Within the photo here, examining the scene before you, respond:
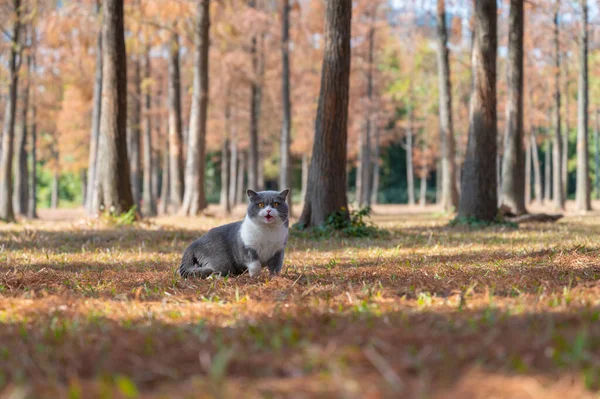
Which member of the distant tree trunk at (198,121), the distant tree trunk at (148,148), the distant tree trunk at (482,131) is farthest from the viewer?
the distant tree trunk at (148,148)

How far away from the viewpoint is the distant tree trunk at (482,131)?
43.9 feet

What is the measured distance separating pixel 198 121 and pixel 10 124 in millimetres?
5275

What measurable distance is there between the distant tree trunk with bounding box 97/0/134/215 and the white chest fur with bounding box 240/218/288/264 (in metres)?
7.32

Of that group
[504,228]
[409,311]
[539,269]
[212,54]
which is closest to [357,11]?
[212,54]

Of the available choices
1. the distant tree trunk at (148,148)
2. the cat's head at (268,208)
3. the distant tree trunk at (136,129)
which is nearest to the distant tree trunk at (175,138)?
the distant tree trunk at (136,129)

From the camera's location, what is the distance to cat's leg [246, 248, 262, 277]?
226 inches

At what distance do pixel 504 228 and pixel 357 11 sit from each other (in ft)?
56.8

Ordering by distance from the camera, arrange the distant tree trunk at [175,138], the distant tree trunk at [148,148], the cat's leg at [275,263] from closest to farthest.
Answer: the cat's leg at [275,263] → the distant tree trunk at [175,138] → the distant tree trunk at [148,148]

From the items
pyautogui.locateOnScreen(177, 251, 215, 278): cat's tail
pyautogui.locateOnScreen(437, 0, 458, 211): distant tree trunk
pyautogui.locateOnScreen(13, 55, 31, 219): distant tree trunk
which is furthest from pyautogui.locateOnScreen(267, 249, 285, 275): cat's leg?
pyautogui.locateOnScreen(13, 55, 31, 219): distant tree trunk

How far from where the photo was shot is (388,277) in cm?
569

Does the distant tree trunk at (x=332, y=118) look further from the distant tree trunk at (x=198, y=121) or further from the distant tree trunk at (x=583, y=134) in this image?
the distant tree trunk at (x=583, y=134)

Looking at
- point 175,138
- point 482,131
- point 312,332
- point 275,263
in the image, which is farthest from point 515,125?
point 312,332

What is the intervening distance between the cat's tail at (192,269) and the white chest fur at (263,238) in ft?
1.57

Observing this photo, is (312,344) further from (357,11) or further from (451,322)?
(357,11)
